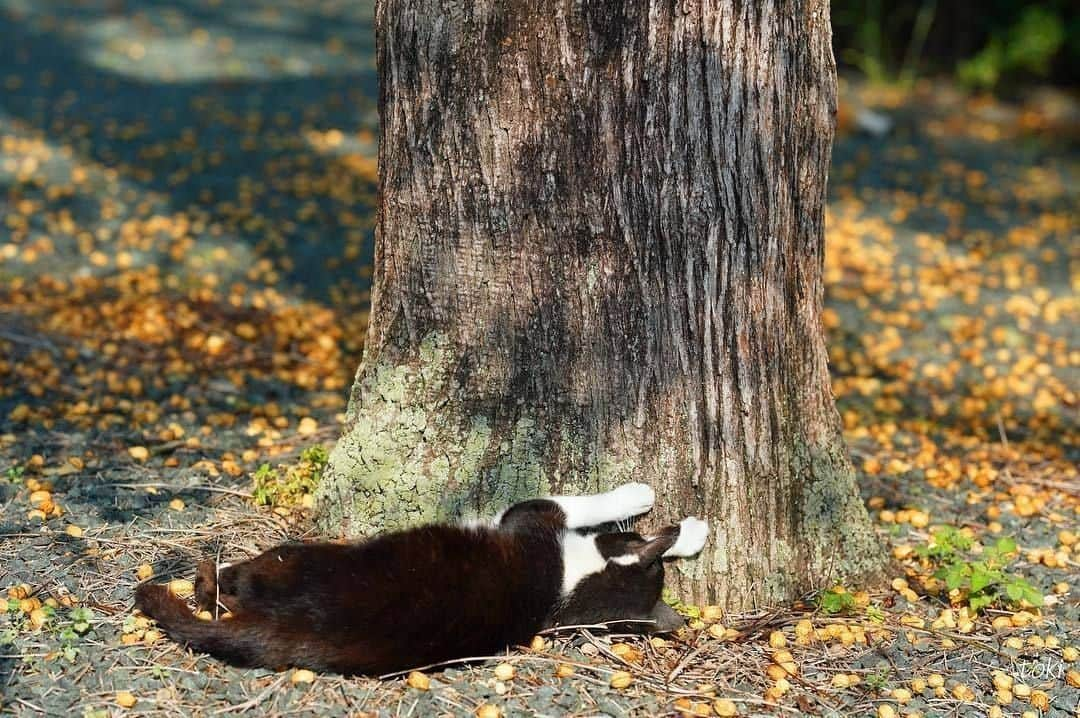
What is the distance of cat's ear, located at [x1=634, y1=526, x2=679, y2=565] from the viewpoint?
11.2 ft

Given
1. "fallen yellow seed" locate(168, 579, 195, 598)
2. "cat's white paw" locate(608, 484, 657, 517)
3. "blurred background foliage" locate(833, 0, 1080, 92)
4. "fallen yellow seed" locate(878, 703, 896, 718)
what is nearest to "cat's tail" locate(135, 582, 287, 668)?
"fallen yellow seed" locate(168, 579, 195, 598)

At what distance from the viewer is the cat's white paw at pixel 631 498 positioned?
3.46m

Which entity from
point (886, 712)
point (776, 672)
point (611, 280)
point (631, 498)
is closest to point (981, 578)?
point (886, 712)

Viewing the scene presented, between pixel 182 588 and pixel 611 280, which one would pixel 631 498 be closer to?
pixel 611 280

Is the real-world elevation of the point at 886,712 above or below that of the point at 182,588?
below

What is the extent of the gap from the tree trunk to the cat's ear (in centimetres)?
8

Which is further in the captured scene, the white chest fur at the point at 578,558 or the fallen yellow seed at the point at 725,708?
the white chest fur at the point at 578,558

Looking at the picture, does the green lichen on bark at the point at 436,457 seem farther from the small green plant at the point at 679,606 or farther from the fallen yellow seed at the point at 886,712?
the fallen yellow seed at the point at 886,712

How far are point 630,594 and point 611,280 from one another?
97 cm

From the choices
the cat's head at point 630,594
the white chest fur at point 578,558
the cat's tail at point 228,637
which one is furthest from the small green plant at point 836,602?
the cat's tail at point 228,637

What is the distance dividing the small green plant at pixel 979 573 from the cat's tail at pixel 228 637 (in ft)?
7.05

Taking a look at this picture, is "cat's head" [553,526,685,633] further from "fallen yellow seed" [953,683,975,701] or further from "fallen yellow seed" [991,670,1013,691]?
"fallen yellow seed" [991,670,1013,691]

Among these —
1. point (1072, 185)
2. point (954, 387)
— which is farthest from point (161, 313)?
point (1072, 185)

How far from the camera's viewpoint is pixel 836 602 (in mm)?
3566
